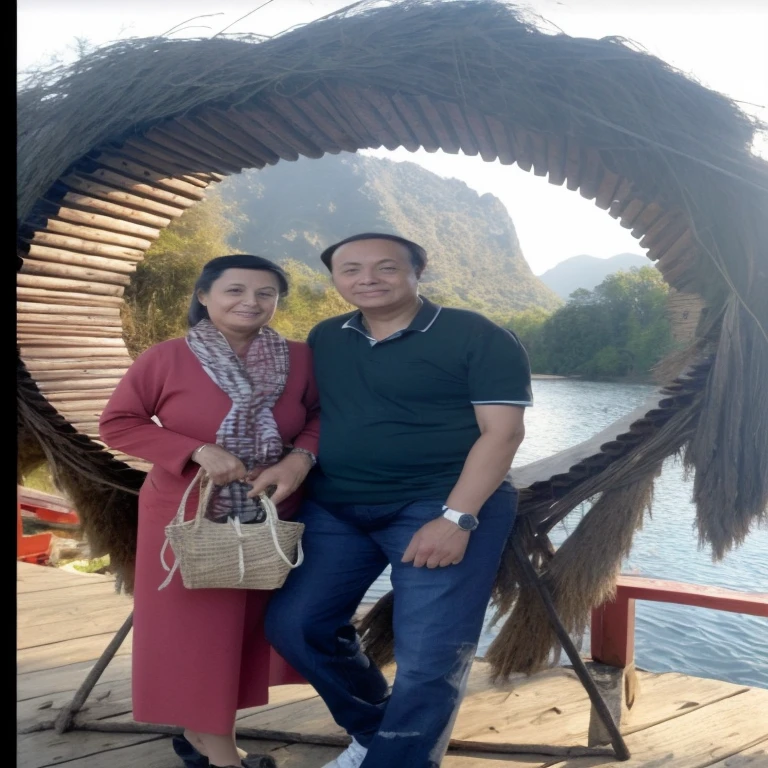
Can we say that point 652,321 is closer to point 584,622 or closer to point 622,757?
point 584,622

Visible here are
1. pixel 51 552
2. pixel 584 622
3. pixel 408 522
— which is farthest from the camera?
pixel 51 552

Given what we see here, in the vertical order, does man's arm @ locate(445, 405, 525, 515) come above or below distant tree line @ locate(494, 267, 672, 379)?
below

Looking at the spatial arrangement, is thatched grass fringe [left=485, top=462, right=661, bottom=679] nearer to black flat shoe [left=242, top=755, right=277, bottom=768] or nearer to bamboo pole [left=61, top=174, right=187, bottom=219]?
black flat shoe [left=242, top=755, right=277, bottom=768]

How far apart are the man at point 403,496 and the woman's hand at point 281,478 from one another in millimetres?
80

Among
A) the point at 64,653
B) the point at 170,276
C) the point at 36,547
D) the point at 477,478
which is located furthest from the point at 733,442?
the point at 170,276

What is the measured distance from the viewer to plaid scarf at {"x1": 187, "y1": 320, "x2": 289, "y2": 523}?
1.71m

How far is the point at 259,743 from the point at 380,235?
4.73ft

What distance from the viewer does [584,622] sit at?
6.90 ft

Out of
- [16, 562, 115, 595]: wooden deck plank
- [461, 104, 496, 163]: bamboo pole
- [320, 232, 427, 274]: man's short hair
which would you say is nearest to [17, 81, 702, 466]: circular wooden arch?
[461, 104, 496, 163]: bamboo pole

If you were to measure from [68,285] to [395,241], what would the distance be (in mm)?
1253

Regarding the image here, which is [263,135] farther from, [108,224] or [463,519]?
[463,519]

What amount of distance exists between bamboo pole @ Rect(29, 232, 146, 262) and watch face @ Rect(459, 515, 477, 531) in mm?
1508

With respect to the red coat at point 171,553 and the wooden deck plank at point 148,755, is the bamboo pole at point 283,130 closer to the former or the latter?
the red coat at point 171,553
